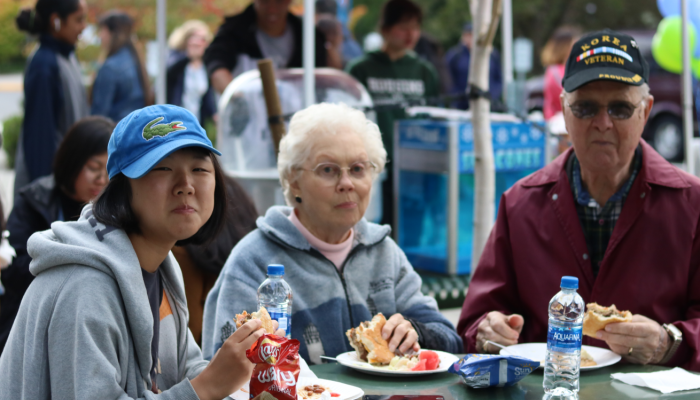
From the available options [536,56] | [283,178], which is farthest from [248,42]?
[536,56]

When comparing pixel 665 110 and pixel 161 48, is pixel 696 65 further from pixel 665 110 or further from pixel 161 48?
pixel 665 110

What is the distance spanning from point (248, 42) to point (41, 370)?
484cm

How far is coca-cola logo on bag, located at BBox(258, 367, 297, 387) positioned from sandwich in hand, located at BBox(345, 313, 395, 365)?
28.1 inches

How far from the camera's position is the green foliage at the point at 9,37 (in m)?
22.2

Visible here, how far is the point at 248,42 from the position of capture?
637 cm

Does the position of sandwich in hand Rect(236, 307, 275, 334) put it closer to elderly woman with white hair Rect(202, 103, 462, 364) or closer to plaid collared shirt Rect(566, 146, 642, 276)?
elderly woman with white hair Rect(202, 103, 462, 364)

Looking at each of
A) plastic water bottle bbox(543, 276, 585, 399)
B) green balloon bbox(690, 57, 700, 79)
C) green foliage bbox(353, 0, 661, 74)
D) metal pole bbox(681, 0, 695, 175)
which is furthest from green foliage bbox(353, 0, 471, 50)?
plastic water bottle bbox(543, 276, 585, 399)

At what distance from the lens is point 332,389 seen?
2.23m

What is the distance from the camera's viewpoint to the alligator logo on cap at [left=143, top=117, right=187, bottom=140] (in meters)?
1.95

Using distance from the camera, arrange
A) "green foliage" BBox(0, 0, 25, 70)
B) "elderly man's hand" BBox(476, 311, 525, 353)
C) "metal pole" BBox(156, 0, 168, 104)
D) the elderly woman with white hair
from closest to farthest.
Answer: "elderly man's hand" BBox(476, 311, 525, 353) < the elderly woman with white hair < "metal pole" BBox(156, 0, 168, 104) < "green foliage" BBox(0, 0, 25, 70)

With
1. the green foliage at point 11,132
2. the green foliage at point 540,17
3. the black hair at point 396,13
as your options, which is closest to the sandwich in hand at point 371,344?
the black hair at point 396,13

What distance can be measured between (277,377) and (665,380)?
4.23 feet

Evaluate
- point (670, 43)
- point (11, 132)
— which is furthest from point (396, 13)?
point (11, 132)

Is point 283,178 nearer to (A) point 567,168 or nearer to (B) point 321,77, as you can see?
(A) point 567,168
